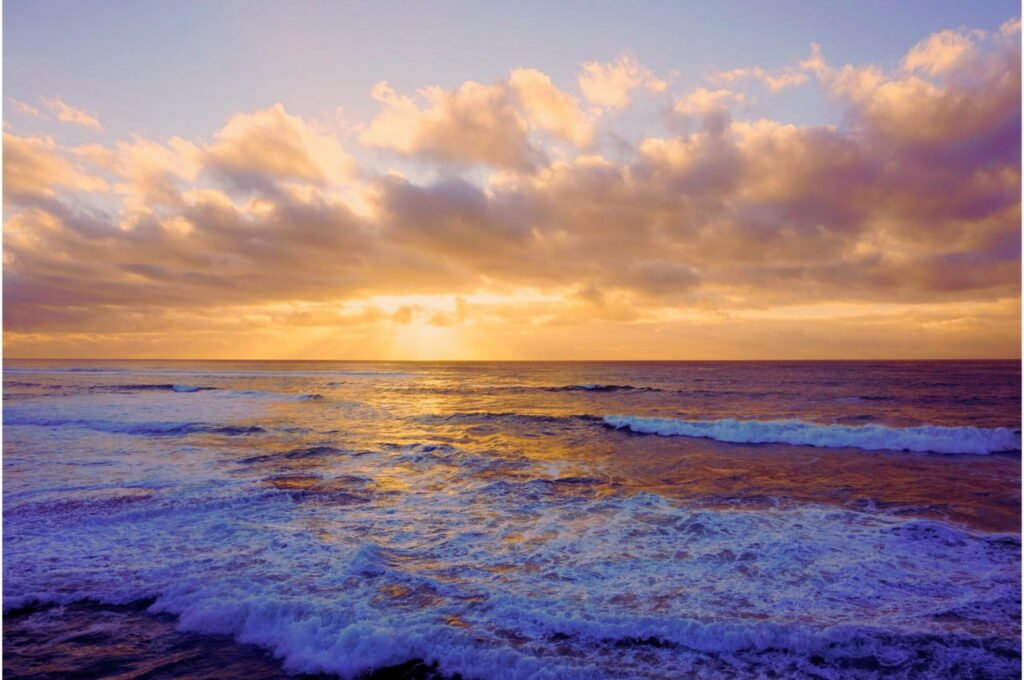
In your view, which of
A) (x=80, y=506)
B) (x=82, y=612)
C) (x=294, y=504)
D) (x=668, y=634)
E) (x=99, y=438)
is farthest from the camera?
(x=99, y=438)

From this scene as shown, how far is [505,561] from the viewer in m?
9.09

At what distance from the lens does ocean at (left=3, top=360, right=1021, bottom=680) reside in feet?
20.4

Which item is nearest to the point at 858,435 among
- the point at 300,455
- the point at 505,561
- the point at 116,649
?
the point at 505,561

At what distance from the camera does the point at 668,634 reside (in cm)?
661

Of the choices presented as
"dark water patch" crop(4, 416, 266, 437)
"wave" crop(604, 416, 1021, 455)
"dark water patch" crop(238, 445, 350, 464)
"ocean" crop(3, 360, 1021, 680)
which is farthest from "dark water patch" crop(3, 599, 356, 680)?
"wave" crop(604, 416, 1021, 455)

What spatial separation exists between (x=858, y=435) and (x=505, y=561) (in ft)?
71.1

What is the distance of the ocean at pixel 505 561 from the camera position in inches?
245

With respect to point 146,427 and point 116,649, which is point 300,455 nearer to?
point 146,427

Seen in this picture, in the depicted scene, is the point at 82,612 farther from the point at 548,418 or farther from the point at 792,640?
the point at 548,418

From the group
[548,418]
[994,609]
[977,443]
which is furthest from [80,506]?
[977,443]

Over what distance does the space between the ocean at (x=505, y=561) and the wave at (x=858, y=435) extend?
37.3 inches

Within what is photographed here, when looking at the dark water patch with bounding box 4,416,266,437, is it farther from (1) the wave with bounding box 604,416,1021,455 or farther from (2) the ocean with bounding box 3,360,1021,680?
(1) the wave with bounding box 604,416,1021,455

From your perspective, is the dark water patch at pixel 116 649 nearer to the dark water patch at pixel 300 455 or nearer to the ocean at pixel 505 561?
the ocean at pixel 505 561

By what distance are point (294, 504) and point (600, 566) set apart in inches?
306
